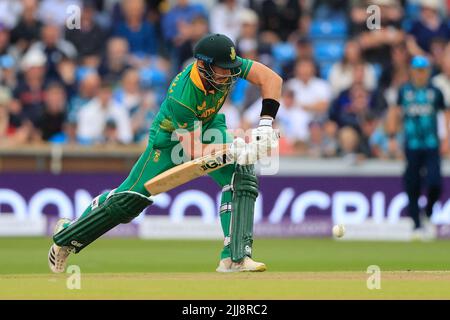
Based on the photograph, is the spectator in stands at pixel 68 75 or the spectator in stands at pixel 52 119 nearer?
the spectator in stands at pixel 52 119

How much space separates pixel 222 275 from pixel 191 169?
0.78m

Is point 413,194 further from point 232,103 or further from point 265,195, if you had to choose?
point 232,103

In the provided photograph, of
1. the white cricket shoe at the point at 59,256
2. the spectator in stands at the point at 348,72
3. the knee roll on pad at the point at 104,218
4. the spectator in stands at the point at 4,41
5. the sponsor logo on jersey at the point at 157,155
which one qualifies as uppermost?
the spectator in stands at the point at 4,41

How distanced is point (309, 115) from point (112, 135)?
8.53ft

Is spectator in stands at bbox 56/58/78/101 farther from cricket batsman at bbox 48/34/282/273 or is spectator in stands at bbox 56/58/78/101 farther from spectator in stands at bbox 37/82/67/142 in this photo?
cricket batsman at bbox 48/34/282/273

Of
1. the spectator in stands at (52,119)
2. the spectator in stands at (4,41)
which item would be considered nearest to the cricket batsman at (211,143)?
the spectator in stands at (52,119)

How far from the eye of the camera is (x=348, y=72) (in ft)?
49.2

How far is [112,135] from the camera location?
13.7 m

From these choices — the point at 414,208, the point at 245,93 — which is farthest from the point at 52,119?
the point at 414,208

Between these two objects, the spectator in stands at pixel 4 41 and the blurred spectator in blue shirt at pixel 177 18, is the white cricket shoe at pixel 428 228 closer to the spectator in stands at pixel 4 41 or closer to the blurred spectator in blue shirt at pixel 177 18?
the blurred spectator in blue shirt at pixel 177 18

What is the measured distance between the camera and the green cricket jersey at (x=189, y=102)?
7.73 m

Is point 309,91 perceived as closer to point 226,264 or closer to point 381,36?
point 381,36

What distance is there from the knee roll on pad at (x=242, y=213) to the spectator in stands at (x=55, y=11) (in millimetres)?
8113

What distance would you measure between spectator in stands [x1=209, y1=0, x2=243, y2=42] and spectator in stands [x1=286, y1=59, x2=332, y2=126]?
111cm
